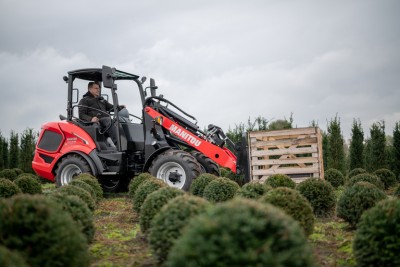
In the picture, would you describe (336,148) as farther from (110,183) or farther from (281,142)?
(110,183)

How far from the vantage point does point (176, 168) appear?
9.75 meters

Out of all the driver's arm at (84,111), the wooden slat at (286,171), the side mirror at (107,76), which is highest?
the side mirror at (107,76)

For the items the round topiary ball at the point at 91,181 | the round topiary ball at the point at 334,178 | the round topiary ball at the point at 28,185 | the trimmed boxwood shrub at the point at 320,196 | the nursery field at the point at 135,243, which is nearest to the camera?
the nursery field at the point at 135,243

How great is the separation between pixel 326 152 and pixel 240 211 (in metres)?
17.2

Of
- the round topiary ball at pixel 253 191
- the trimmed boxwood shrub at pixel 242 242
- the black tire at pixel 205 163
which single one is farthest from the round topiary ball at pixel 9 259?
the black tire at pixel 205 163

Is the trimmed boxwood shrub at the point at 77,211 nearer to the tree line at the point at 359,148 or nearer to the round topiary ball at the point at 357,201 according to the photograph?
the round topiary ball at the point at 357,201

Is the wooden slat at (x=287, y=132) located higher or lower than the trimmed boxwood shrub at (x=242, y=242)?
higher

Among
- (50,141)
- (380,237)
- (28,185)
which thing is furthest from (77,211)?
(50,141)

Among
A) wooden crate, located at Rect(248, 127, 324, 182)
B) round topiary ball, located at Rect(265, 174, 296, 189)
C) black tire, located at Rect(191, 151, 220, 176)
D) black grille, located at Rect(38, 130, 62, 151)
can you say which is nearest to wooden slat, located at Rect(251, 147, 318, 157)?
wooden crate, located at Rect(248, 127, 324, 182)

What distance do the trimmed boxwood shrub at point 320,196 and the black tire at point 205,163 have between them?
2.88 metres

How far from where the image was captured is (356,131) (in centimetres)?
1905

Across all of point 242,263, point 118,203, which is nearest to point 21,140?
point 118,203

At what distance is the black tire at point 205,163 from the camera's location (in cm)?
1059

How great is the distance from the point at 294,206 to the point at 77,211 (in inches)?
112
